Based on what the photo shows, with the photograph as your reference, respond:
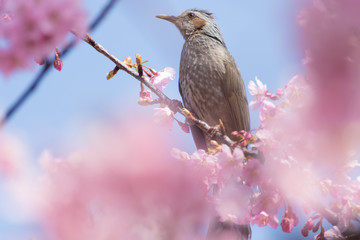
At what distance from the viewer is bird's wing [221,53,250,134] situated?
3051mm

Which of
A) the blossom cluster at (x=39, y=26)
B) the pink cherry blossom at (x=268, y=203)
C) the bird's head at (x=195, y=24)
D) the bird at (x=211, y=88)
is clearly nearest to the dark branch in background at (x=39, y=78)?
the blossom cluster at (x=39, y=26)

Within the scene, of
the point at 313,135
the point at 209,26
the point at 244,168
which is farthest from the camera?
the point at 209,26

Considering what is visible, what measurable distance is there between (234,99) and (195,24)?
3.29 feet

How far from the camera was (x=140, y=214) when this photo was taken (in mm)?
858

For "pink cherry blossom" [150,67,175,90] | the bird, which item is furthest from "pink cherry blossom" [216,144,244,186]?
the bird

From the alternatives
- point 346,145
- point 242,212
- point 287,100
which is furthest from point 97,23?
point 242,212

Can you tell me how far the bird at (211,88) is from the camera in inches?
122

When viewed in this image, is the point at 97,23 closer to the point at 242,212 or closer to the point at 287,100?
the point at 287,100

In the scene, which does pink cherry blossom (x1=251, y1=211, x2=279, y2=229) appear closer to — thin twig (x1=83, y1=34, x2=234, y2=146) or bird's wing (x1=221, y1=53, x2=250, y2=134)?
thin twig (x1=83, y1=34, x2=234, y2=146)

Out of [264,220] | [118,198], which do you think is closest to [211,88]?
[264,220]

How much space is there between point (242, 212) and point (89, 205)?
3.36 ft

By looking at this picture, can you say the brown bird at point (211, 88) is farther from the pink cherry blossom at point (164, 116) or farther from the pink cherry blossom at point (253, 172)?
the pink cherry blossom at point (253, 172)

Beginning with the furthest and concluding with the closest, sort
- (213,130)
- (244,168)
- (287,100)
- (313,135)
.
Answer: (213,130), (244,168), (287,100), (313,135)

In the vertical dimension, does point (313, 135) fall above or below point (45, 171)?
above
